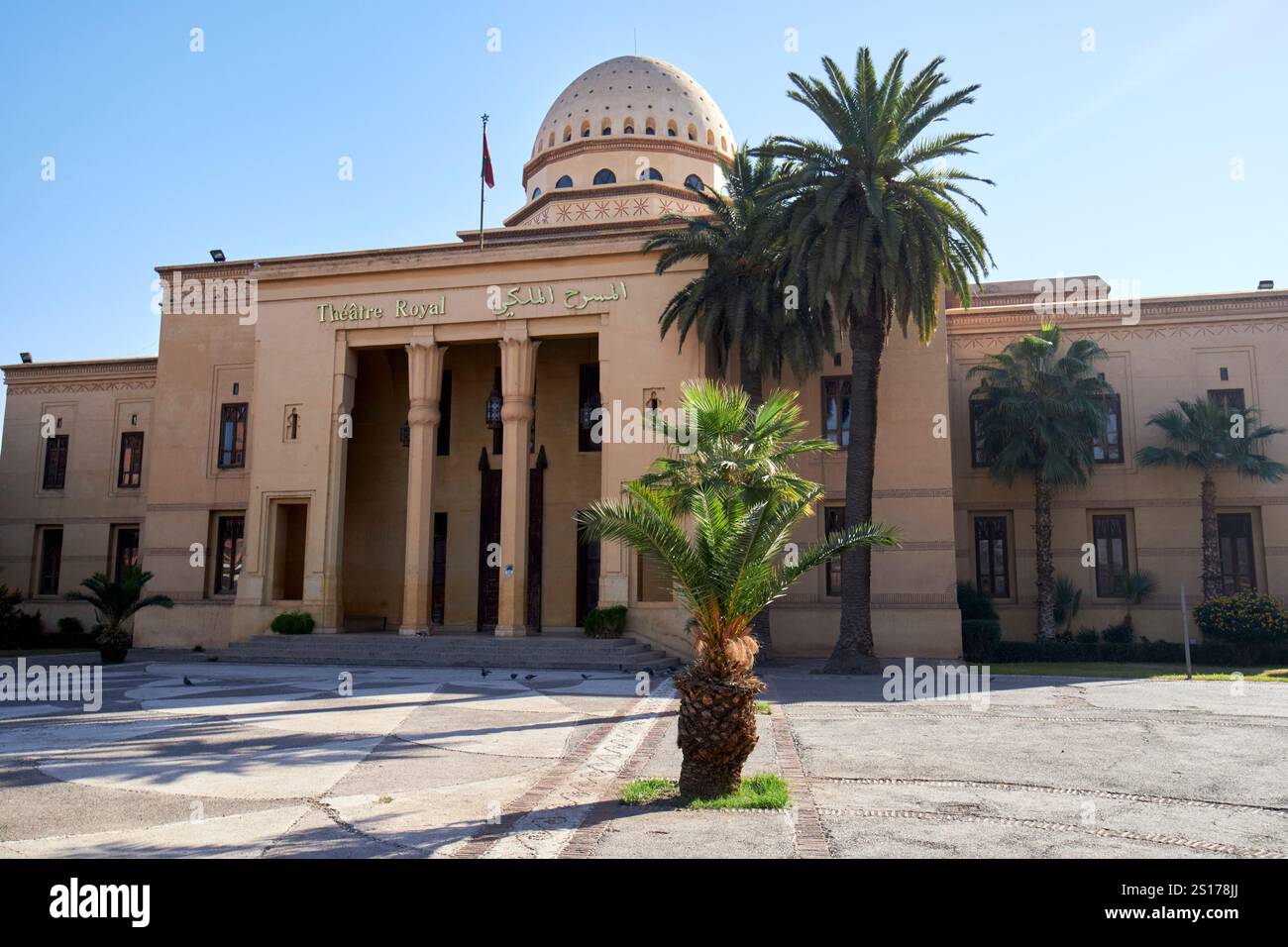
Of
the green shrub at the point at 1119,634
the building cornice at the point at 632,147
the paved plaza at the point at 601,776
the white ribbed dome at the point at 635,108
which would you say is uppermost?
the white ribbed dome at the point at 635,108

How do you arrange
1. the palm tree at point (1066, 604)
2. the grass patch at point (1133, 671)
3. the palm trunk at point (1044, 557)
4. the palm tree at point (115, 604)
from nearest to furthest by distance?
the grass patch at point (1133, 671), the palm tree at point (115, 604), the palm trunk at point (1044, 557), the palm tree at point (1066, 604)

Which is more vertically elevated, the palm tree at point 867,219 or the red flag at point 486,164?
the red flag at point 486,164

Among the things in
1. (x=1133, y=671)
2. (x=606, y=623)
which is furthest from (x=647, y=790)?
(x=1133, y=671)

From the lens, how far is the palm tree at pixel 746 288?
22031mm

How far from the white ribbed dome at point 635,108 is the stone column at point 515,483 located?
37.7ft

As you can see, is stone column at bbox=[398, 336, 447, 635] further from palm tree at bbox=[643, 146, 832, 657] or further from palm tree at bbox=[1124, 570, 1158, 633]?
A: palm tree at bbox=[1124, 570, 1158, 633]

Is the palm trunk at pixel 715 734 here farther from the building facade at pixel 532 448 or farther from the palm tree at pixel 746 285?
the building facade at pixel 532 448

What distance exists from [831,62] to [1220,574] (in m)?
17.1

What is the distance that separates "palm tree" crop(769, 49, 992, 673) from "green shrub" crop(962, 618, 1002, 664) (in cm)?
468

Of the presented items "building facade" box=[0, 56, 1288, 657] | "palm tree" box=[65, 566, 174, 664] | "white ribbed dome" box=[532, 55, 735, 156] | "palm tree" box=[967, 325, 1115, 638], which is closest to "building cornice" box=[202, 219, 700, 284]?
"building facade" box=[0, 56, 1288, 657]

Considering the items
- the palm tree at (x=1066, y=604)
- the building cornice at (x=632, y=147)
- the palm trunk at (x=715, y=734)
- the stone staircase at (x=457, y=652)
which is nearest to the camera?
the palm trunk at (x=715, y=734)

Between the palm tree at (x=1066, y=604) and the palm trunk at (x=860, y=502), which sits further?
the palm tree at (x=1066, y=604)

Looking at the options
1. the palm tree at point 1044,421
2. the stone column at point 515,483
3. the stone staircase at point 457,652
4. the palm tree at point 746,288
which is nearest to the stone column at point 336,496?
the stone staircase at point 457,652
